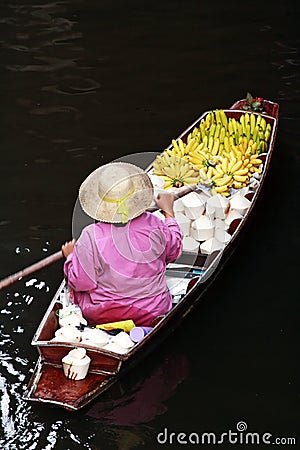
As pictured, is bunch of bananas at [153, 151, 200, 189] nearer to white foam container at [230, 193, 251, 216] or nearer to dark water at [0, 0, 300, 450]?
white foam container at [230, 193, 251, 216]

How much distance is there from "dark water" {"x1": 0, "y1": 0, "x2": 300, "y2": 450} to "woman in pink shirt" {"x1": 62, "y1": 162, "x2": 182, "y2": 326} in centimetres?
38

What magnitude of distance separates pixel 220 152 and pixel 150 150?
108 cm

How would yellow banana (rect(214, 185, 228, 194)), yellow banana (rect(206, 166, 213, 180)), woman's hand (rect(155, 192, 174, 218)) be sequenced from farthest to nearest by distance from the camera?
yellow banana (rect(206, 166, 213, 180)), yellow banana (rect(214, 185, 228, 194)), woman's hand (rect(155, 192, 174, 218))

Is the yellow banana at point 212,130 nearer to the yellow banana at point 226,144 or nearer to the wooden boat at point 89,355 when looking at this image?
the yellow banana at point 226,144

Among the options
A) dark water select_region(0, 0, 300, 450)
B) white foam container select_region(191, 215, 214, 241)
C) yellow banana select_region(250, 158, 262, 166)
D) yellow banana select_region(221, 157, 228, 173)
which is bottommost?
dark water select_region(0, 0, 300, 450)

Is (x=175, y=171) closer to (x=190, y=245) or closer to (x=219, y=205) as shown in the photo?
(x=219, y=205)

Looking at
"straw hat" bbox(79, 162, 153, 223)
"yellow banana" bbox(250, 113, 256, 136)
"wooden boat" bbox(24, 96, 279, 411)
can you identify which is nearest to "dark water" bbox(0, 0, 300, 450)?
"wooden boat" bbox(24, 96, 279, 411)

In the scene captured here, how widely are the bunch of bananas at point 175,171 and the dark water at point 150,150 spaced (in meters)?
0.56

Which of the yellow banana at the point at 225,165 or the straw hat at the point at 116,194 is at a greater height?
the straw hat at the point at 116,194

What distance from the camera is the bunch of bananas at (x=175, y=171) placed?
18.9 feet

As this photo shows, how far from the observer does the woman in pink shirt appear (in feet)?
14.3

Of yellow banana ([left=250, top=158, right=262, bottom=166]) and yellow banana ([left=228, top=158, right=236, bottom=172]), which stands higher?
yellow banana ([left=228, top=158, right=236, bottom=172])

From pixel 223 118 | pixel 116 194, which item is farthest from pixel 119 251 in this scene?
pixel 223 118

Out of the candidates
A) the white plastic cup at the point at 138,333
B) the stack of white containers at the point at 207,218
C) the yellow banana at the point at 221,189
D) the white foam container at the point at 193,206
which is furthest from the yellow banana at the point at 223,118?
the white plastic cup at the point at 138,333
